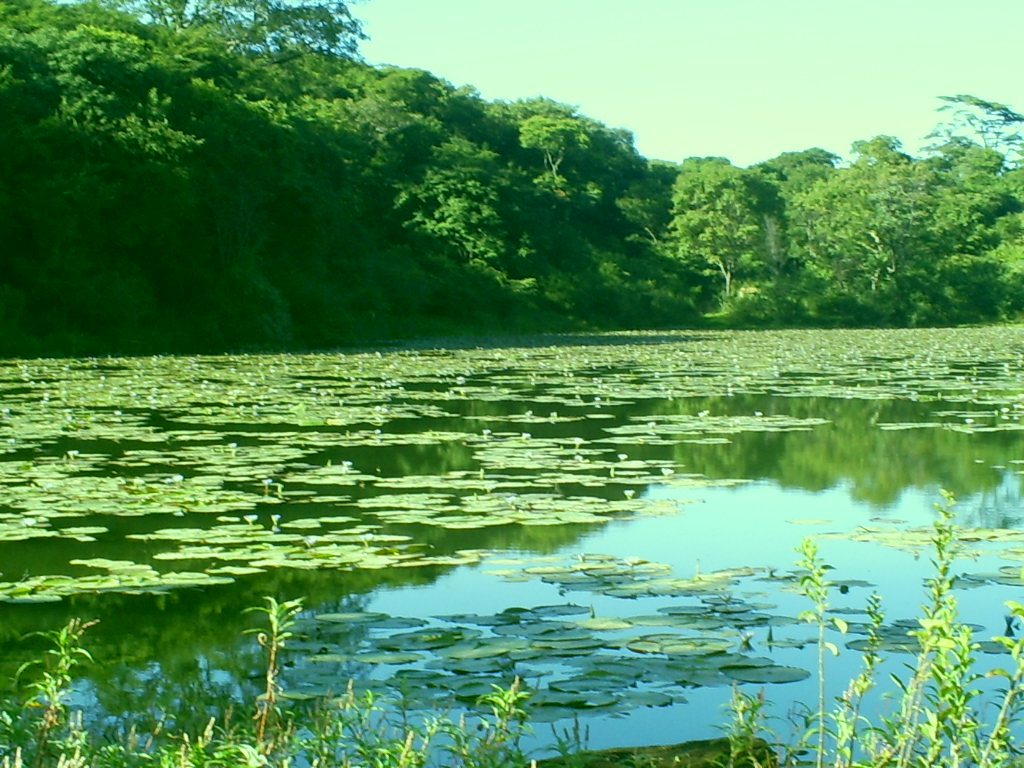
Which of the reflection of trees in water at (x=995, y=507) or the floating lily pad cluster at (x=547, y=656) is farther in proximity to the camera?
the reflection of trees in water at (x=995, y=507)

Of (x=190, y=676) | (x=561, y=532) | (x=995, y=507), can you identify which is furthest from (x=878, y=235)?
(x=190, y=676)

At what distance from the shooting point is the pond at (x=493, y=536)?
4.57m

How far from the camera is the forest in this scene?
23922 millimetres

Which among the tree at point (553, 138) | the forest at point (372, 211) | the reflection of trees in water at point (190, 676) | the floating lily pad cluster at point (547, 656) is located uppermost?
the tree at point (553, 138)

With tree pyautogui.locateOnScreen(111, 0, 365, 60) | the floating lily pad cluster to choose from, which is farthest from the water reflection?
tree pyautogui.locateOnScreen(111, 0, 365, 60)

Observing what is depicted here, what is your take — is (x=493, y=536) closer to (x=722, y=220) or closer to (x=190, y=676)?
(x=190, y=676)

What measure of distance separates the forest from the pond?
32.7ft

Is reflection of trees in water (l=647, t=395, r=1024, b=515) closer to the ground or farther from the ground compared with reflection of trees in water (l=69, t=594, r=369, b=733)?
farther from the ground

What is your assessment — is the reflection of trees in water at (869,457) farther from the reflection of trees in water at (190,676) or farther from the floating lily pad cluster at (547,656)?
the reflection of trees in water at (190,676)

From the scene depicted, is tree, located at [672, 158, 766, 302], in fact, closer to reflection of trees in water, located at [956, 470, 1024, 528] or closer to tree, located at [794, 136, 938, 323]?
tree, located at [794, 136, 938, 323]

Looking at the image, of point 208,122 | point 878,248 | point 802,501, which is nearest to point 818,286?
point 878,248

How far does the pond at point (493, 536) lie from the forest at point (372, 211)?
32.7 feet

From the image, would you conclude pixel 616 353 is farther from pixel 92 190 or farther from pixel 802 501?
pixel 802 501

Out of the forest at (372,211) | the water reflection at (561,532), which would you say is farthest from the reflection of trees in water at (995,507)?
the forest at (372,211)
